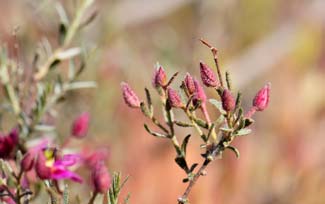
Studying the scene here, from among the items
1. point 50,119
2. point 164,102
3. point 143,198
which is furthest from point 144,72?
point 164,102

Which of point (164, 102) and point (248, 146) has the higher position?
point (248, 146)

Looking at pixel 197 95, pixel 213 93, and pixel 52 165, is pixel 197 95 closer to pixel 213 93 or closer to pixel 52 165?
pixel 52 165

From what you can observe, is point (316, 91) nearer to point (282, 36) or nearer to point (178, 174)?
point (282, 36)

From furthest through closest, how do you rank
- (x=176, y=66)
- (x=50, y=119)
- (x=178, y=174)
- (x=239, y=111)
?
(x=176, y=66) → (x=178, y=174) → (x=50, y=119) → (x=239, y=111)

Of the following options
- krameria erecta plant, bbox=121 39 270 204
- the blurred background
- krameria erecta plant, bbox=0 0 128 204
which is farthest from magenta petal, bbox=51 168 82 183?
the blurred background

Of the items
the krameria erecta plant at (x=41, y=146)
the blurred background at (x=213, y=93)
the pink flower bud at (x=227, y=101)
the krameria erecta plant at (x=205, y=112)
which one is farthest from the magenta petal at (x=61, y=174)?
the blurred background at (x=213, y=93)

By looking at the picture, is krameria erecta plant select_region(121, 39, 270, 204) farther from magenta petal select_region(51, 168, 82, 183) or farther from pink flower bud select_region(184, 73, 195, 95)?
magenta petal select_region(51, 168, 82, 183)

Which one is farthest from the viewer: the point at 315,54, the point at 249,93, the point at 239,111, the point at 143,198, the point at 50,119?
the point at 249,93

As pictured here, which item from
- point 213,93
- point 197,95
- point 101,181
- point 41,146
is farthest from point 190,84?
point 213,93
